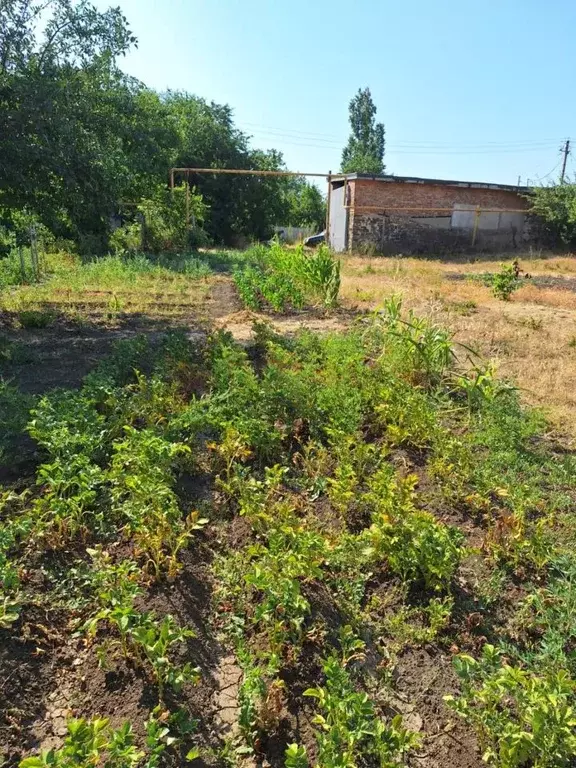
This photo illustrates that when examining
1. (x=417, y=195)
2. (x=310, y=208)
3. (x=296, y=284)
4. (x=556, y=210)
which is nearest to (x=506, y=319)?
(x=296, y=284)

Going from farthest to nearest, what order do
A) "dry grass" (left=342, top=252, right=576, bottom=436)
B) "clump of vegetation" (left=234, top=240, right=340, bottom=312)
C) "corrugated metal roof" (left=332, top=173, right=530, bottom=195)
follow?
"corrugated metal roof" (left=332, top=173, right=530, bottom=195)
"clump of vegetation" (left=234, top=240, right=340, bottom=312)
"dry grass" (left=342, top=252, right=576, bottom=436)

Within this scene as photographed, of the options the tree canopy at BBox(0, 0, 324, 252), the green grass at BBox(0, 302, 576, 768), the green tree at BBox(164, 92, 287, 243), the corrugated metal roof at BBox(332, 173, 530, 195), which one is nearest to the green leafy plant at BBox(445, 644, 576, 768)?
the green grass at BBox(0, 302, 576, 768)

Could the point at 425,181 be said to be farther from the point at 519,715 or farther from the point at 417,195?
the point at 519,715

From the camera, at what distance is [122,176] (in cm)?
787

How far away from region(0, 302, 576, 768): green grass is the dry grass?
1.19 meters

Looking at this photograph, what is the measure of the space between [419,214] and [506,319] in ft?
45.2

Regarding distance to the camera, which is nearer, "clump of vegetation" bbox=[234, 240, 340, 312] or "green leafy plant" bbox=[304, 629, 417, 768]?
"green leafy plant" bbox=[304, 629, 417, 768]

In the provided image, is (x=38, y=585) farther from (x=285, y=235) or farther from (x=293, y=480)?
(x=285, y=235)

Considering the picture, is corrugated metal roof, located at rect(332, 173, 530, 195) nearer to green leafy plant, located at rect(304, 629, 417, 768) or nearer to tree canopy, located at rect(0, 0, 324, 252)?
tree canopy, located at rect(0, 0, 324, 252)

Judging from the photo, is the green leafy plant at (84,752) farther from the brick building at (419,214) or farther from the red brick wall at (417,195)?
the red brick wall at (417,195)

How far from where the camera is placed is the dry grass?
5551 mm

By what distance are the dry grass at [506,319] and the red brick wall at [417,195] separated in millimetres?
4619

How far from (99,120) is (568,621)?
8054 mm

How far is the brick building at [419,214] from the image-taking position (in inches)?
790
